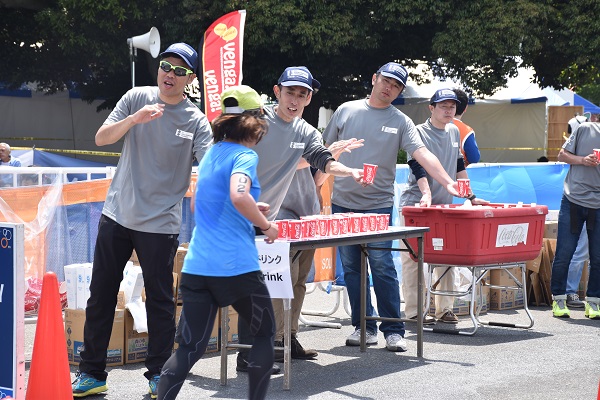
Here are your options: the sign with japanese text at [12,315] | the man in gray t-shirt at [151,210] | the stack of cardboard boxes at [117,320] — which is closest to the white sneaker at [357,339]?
the stack of cardboard boxes at [117,320]

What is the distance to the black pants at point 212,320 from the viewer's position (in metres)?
5.00

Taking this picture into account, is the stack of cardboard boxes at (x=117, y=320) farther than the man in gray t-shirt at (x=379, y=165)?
No

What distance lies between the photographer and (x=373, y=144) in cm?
816

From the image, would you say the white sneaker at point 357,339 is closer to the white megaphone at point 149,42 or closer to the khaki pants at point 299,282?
the khaki pants at point 299,282

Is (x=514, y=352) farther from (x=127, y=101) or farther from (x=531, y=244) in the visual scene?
(x=127, y=101)

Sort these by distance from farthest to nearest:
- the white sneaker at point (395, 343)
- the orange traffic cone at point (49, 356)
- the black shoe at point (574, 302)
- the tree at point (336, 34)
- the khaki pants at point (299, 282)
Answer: the tree at point (336, 34), the black shoe at point (574, 302), the white sneaker at point (395, 343), the khaki pants at point (299, 282), the orange traffic cone at point (49, 356)

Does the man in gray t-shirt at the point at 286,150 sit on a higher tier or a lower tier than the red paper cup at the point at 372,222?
higher

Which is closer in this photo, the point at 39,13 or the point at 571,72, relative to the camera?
the point at 39,13

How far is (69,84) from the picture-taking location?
37.8 metres

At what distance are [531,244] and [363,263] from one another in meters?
1.66

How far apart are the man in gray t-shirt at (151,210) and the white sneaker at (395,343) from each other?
230 centimetres

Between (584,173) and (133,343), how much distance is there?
4.85 m

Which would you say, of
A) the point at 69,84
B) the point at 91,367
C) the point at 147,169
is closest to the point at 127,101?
the point at 147,169

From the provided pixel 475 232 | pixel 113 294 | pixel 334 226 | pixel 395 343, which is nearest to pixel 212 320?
pixel 113 294
